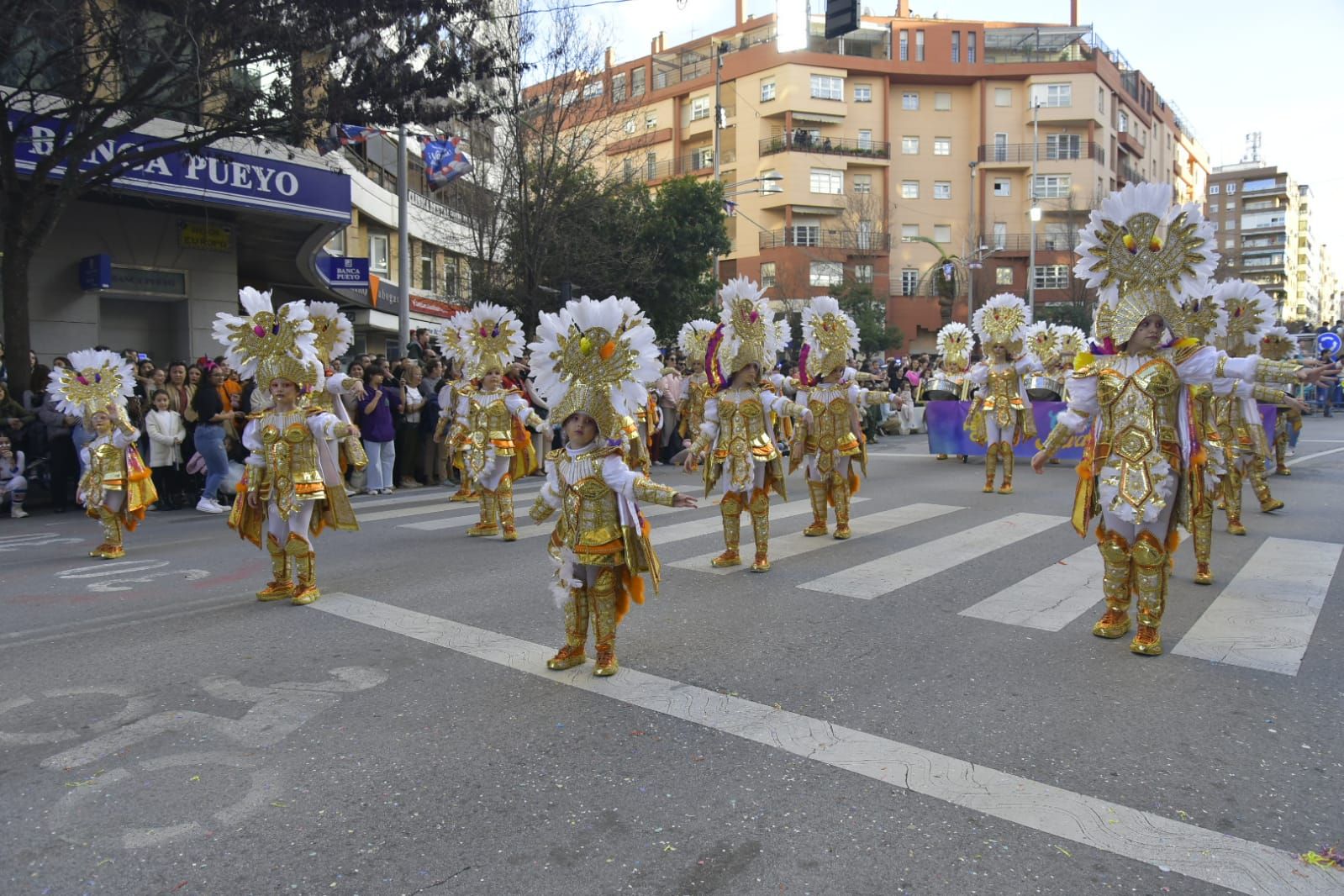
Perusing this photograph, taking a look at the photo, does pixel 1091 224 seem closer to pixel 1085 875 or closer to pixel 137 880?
pixel 1085 875

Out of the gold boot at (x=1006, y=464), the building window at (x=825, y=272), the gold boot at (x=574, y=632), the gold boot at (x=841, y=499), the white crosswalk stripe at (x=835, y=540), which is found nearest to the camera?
the gold boot at (x=574, y=632)

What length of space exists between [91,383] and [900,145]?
52.9 m

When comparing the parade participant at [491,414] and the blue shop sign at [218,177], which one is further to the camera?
the blue shop sign at [218,177]

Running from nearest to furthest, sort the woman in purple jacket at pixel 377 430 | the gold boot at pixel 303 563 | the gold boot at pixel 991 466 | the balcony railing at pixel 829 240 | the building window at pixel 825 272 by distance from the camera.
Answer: the gold boot at pixel 303 563, the gold boot at pixel 991 466, the woman in purple jacket at pixel 377 430, the building window at pixel 825 272, the balcony railing at pixel 829 240

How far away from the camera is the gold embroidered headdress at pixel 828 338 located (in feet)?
31.6

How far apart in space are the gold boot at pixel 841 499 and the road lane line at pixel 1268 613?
11.1 feet

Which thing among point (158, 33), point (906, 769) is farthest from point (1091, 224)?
point (158, 33)

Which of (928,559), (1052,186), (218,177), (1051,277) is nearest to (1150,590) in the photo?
(928,559)

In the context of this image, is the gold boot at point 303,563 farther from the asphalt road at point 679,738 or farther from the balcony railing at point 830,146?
the balcony railing at point 830,146

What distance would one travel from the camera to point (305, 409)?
282 inches

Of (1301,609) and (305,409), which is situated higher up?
(305,409)

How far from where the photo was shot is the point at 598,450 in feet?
17.2

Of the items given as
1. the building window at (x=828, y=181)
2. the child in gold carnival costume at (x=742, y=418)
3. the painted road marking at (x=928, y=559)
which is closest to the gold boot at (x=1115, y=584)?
the painted road marking at (x=928, y=559)

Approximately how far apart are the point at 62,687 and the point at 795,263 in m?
49.0
